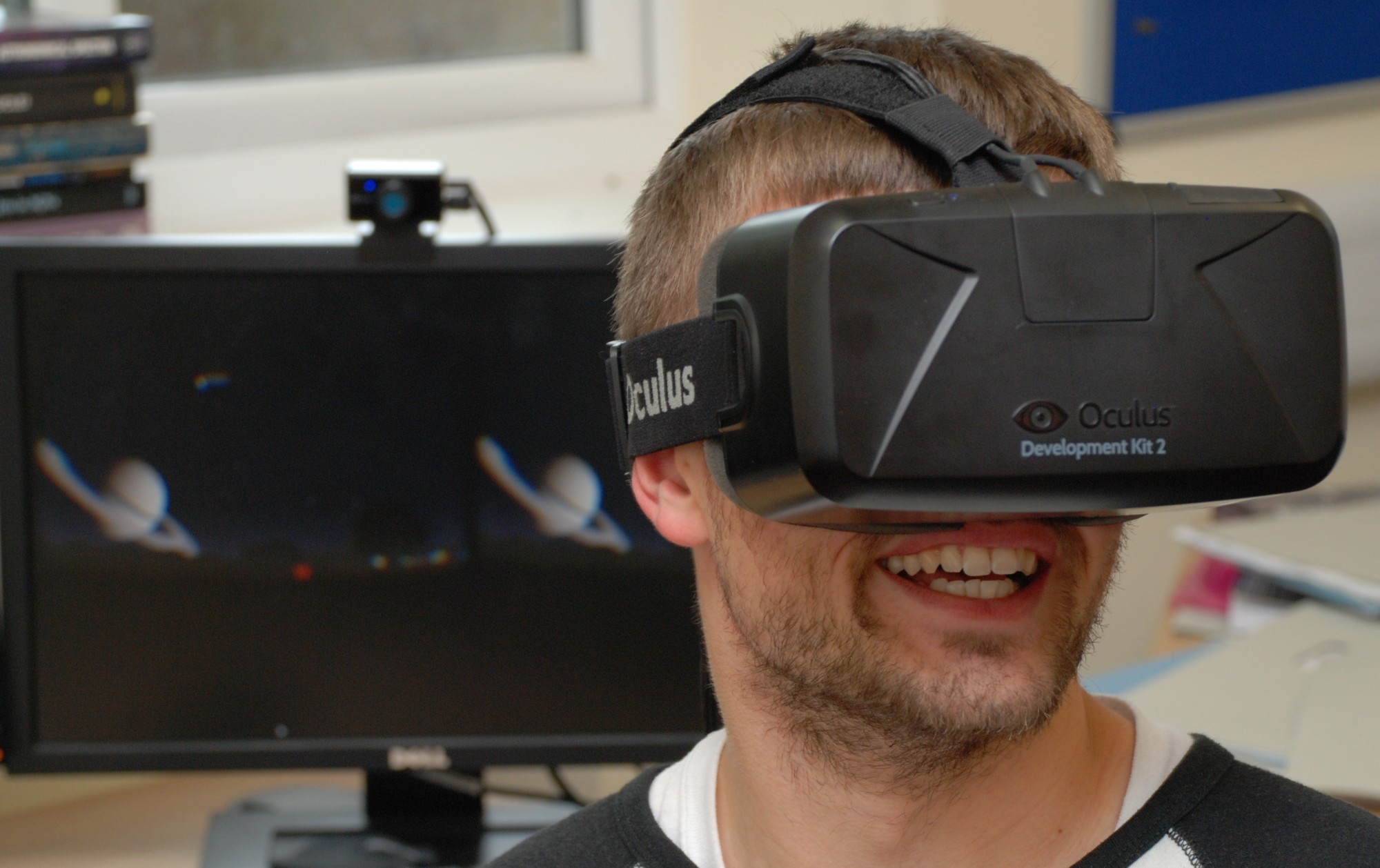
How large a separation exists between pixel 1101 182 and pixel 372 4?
1522mm

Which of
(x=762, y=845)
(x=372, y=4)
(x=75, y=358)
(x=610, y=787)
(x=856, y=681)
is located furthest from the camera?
(x=372, y=4)

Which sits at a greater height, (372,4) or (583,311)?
(372,4)

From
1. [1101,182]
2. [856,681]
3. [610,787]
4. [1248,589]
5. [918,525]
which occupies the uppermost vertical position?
[1101,182]

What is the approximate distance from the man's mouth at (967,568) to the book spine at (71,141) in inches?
42.7

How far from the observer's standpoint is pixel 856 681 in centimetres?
79

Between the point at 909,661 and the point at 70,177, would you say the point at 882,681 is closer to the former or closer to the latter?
the point at 909,661

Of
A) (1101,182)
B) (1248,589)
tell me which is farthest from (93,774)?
(1248,589)

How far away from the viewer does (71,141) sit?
1.54m

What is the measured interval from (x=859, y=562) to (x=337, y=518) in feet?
2.11

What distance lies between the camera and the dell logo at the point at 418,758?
1332 mm

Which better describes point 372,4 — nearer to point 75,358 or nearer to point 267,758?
point 75,358

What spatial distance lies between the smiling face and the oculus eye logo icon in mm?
144

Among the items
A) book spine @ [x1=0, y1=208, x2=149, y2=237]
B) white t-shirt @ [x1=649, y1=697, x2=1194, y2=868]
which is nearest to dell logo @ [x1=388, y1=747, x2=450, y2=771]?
white t-shirt @ [x1=649, y1=697, x2=1194, y2=868]

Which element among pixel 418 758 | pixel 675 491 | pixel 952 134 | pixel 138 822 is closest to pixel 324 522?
pixel 418 758
